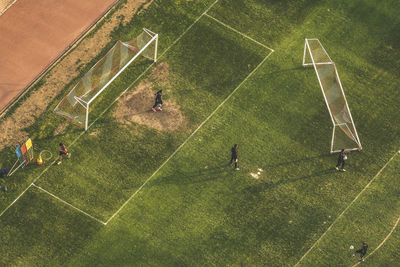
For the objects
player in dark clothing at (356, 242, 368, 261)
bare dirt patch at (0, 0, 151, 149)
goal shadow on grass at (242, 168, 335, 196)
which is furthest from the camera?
bare dirt patch at (0, 0, 151, 149)

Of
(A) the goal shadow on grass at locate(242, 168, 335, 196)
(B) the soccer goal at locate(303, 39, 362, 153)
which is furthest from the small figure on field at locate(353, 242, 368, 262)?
(B) the soccer goal at locate(303, 39, 362, 153)

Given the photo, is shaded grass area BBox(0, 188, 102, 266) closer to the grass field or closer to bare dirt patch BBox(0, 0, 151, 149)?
the grass field

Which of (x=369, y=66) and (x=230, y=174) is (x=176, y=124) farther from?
(x=369, y=66)

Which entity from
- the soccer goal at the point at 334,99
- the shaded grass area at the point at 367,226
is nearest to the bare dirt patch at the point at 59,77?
the soccer goal at the point at 334,99

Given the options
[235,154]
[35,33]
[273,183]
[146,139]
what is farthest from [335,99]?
[35,33]

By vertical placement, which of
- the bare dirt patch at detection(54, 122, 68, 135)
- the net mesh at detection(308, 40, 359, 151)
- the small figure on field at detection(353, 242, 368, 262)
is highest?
the net mesh at detection(308, 40, 359, 151)

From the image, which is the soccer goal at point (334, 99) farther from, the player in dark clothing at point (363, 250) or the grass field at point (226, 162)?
the player in dark clothing at point (363, 250)

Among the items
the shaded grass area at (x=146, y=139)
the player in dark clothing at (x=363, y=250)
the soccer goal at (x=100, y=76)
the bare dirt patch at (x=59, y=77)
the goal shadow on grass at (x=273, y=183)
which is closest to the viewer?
the player in dark clothing at (x=363, y=250)
